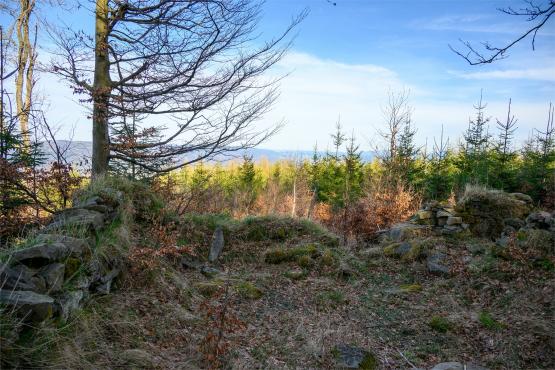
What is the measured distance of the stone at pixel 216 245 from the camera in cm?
688

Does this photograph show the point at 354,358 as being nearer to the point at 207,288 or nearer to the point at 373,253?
the point at 207,288

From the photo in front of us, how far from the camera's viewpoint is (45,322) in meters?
2.78

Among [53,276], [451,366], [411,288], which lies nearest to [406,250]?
[411,288]

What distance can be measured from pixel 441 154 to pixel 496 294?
43.1ft

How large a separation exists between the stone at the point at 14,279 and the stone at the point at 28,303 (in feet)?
0.27

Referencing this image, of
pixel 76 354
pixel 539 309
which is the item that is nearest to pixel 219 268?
pixel 76 354

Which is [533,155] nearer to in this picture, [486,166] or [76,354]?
[486,166]

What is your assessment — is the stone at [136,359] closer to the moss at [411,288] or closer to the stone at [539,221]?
the moss at [411,288]

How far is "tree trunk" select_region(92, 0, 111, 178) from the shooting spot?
20.3 ft

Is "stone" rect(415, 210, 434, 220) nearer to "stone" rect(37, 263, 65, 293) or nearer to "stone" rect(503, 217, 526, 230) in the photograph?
"stone" rect(503, 217, 526, 230)

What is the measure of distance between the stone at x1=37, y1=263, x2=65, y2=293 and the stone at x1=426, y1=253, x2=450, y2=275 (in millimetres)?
5980

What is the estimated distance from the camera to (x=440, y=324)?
4.88 m

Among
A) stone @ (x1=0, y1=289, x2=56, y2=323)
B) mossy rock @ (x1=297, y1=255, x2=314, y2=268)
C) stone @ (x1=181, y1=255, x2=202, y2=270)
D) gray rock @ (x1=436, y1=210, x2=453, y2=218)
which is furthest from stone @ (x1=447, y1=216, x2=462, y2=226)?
stone @ (x1=0, y1=289, x2=56, y2=323)

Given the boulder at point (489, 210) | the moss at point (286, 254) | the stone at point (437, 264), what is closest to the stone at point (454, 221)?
the boulder at point (489, 210)
